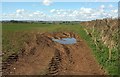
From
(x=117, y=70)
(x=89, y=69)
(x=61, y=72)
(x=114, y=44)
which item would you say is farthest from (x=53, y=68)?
(x=114, y=44)

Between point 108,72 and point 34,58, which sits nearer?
point 108,72

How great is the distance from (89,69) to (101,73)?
1.37 m

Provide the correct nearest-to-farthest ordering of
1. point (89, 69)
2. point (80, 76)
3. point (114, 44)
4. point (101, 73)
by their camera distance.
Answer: point (80, 76) → point (101, 73) → point (89, 69) → point (114, 44)

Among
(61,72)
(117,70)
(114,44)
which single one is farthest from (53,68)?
(114,44)

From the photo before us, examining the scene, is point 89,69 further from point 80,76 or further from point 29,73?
point 29,73

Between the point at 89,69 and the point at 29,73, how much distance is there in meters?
4.26

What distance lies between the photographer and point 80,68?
20.0 metres

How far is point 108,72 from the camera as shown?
60.2 ft

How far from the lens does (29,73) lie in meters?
17.7

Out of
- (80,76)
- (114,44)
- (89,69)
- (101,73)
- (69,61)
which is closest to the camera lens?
(80,76)

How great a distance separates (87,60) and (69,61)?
1.51m

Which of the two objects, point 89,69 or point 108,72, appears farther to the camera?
point 89,69

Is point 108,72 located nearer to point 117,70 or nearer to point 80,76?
point 117,70

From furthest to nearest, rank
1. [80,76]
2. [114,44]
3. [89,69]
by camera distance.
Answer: [114,44]
[89,69]
[80,76]
